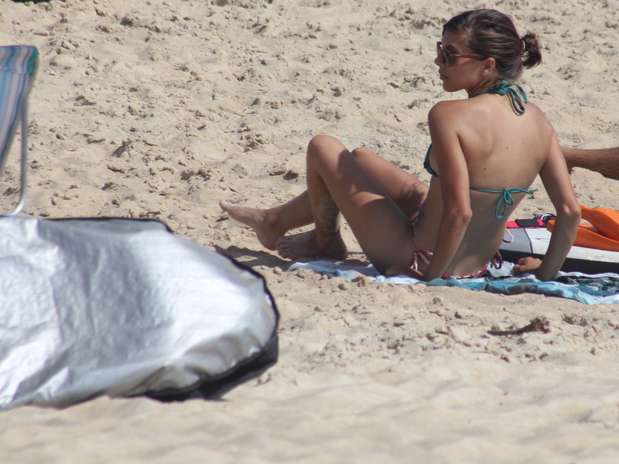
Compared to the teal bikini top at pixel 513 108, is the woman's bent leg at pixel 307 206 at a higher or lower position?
lower

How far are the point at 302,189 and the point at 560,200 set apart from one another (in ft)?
5.06

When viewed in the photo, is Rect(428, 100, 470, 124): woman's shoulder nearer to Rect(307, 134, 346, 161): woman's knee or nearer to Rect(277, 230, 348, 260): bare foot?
Rect(307, 134, 346, 161): woman's knee

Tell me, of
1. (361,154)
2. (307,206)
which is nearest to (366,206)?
(361,154)

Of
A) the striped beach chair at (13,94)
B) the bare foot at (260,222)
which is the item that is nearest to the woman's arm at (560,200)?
the bare foot at (260,222)

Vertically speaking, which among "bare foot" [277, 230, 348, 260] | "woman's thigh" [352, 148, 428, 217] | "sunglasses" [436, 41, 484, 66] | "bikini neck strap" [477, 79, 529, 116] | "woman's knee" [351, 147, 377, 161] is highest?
A: "sunglasses" [436, 41, 484, 66]

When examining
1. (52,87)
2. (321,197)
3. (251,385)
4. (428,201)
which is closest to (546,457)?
(251,385)

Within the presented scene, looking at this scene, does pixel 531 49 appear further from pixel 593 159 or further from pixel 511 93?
pixel 593 159

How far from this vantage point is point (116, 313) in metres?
3.01

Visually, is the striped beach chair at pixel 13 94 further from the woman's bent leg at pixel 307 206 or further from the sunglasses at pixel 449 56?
the sunglasses at pixel 449 56

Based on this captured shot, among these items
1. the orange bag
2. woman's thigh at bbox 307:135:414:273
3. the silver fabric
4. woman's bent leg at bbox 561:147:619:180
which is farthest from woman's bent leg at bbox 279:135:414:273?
the silver fabric

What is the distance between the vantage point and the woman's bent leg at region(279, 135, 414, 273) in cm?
427

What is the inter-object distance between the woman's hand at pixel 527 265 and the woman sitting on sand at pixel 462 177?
0.13 meters

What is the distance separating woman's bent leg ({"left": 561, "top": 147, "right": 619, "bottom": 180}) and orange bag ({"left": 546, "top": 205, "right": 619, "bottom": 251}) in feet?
0.71

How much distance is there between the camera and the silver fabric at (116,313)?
114 inches
